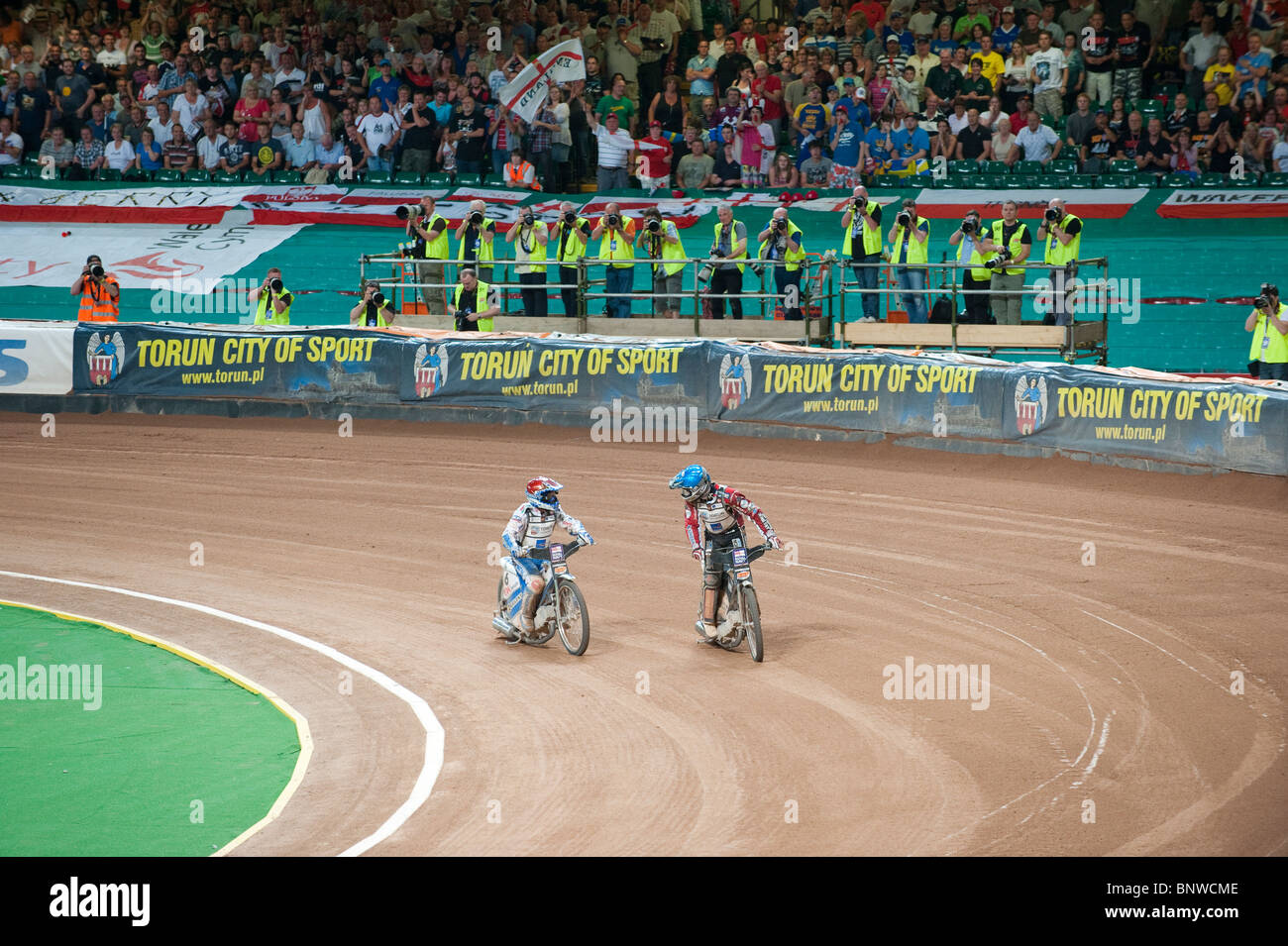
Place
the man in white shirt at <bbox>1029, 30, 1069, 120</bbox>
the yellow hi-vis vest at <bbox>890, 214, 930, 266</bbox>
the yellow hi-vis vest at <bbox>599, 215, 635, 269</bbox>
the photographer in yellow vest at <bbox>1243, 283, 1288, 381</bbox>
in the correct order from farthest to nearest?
1. the man in white shirt at <bbox>1029, 30, 1069, 120</bbox>
2. the yellow hi-vis vest at <bbox>599, 215, 635, 269</bbox>
3. the yellow hi-vis vest at <bbox>890, 214, 930, 266</bbox>
4. the photographer in yellow vest at <bbox>1243, 283, 1288, 381</bbox>

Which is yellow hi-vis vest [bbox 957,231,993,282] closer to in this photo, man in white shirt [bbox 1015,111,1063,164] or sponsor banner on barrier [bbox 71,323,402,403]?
man in white shirt [bbox 1015,111,1063,164]

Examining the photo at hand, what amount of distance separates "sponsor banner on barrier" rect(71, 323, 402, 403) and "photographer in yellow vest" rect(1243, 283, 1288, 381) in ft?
38.8

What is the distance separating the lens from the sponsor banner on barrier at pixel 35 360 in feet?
77.7

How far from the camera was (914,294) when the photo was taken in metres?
22.2

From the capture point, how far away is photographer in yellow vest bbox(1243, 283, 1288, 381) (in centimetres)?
1917

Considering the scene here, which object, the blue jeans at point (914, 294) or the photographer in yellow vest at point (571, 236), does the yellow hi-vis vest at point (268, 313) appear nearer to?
the photographer in yellow vest at point (571, 236)

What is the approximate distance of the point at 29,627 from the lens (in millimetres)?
13328

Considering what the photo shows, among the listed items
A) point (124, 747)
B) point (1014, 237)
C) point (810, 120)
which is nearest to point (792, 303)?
point (1014, 237)

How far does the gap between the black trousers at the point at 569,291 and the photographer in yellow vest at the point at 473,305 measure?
3.58 ft

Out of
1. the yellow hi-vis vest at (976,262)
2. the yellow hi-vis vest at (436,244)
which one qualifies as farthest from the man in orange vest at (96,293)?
the yellow hi-vis vest at (976,262)

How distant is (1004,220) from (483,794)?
1464 centimetres

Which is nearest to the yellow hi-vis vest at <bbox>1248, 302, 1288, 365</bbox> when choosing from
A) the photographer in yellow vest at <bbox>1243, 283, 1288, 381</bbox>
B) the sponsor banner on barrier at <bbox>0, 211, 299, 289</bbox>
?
the photographer in yellow vest at <bbox>1243, 283, 1288, 381</bbox>
